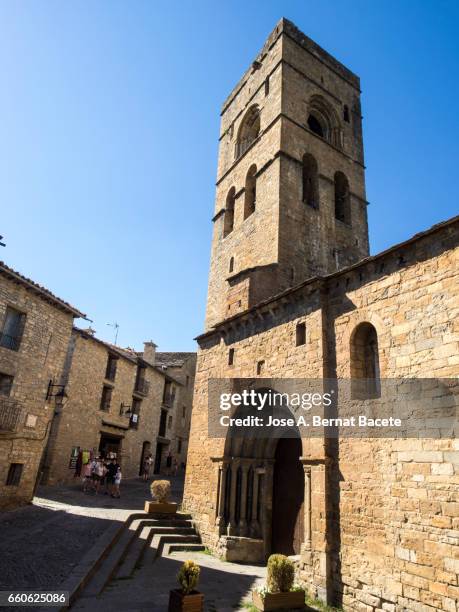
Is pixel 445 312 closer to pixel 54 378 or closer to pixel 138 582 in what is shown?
pixel 138 582

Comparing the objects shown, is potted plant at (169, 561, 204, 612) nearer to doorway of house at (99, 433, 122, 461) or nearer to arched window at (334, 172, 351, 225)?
arched window at (334, 172, 351, 225)

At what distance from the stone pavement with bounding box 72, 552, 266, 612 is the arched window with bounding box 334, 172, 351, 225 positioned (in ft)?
40.9

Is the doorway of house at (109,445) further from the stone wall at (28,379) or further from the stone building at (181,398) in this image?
the stone wall at (28,379)

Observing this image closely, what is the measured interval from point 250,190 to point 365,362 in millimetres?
10115

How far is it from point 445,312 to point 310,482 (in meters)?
4.09

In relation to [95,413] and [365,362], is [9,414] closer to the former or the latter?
[95,413]

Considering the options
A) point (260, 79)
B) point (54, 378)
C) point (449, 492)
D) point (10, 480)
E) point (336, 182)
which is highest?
point (260, 79)

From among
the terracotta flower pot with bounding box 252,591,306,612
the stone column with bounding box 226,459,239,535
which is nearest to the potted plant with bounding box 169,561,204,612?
the terracotta flower pot with bounding box 252,591,306,612

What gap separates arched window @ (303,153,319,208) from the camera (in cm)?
1545

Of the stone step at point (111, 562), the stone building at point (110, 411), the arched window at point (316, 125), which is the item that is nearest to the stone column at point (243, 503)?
the stone step at point (111, 562)

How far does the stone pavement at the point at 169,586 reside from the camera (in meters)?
6.32

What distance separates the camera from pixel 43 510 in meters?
11.8

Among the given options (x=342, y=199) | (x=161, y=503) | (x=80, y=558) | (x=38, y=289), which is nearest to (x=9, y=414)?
(x=38, y=289)

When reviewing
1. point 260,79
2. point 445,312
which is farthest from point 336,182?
point 445,312
